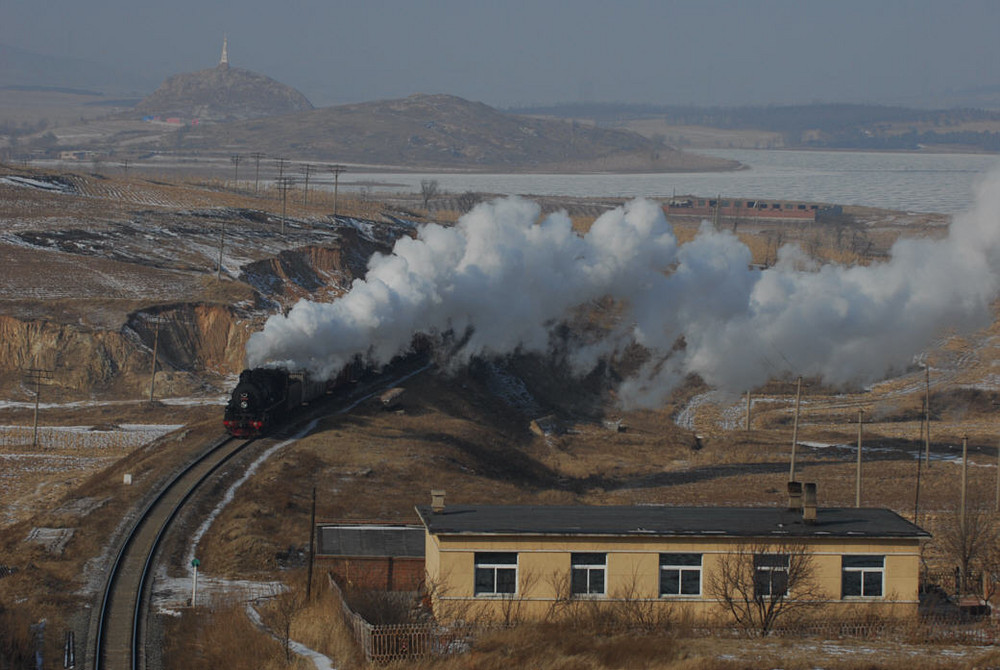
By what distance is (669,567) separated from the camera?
35781 mm

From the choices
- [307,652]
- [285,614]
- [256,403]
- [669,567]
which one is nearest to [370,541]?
[285,614]

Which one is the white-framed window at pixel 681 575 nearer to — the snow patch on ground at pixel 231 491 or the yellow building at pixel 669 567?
the yellow building at pixel 669 567

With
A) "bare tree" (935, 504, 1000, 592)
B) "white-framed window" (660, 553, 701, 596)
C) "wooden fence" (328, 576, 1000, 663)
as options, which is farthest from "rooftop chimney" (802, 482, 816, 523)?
"bare tree" (935, 504, 1000, 592)

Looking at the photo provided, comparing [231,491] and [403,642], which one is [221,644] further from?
[231,491]

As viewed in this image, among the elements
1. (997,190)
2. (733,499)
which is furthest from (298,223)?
(733,499)

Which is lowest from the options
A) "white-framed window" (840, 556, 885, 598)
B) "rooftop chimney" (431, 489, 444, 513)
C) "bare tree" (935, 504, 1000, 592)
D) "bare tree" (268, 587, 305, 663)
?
"bare tree" (935, 504, 1000, 592)

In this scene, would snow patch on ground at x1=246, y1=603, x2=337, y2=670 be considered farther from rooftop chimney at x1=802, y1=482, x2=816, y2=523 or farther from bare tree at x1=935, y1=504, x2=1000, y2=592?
bare tree at x1=935, y1=504, x2=1000, y2=592

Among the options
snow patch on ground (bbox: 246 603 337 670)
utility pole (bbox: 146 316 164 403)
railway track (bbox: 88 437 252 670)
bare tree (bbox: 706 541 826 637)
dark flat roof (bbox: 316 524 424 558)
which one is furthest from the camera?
utility pole (bbox: 146 316 164 403)

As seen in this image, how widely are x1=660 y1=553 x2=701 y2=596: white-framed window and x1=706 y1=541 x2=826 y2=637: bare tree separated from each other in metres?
0.41

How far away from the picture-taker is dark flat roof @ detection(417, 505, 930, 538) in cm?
3547

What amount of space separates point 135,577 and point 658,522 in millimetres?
17393

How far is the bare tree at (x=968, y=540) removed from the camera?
4691 centimetres

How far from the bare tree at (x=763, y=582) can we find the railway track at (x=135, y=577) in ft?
51.9

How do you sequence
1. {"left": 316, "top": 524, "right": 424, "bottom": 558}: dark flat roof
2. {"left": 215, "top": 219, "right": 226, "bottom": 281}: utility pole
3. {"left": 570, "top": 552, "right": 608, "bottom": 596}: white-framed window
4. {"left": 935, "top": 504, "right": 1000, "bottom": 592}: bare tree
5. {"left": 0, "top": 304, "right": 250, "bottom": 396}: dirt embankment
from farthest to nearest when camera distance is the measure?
1. {"left": 215, "top": 219, "right": 226, "bottom": 281}: utility pole
2. {"left": 0, "top": 304, "right": 250, "bottom": 396}: dirt embankment
3. {"left": 935, "top": 504, "right": 1000, "bottom": 592}: bare tree
4. {"left": 316, "top": 524, "right": 424, "bottom": 558}: dark flat roof
5. {"left": 570, "top": 552, "right": 608, "bottom": 596}: white-framed window
